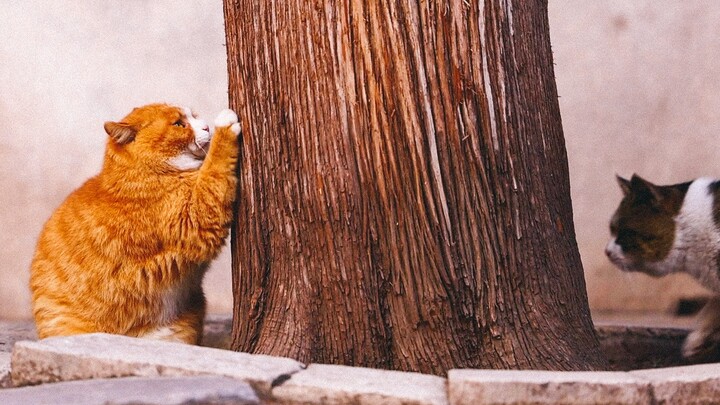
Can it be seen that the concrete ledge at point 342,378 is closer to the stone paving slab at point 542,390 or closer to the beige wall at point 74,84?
the stone paving slab at point 542,390

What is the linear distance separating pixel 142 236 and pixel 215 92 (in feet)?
7.54

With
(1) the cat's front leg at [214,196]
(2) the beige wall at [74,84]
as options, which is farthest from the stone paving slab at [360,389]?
(2) the beige wall at [74,84]

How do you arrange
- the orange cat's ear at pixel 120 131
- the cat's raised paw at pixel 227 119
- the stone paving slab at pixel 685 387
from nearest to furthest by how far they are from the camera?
the stone paving slab at pixel 685 387 < the cat's raised paw at pixel 227 119 < the orange cat's ear at pixel 120 131

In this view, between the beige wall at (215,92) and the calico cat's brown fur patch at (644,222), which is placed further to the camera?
the beige wall at (215,92)

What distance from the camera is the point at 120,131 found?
115 inches

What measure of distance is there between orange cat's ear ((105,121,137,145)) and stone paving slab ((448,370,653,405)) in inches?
59.9

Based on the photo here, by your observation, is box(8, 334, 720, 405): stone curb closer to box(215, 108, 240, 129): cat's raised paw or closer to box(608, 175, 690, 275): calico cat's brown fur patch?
box(215, 108, 240, 129): cat's raised paw

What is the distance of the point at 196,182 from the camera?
9.07 feet

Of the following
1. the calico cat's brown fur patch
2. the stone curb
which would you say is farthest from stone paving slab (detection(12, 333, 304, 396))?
the calico cat's brown fur patch

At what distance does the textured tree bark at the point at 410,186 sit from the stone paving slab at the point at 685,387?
0.34 metres

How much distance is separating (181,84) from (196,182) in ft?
7.54

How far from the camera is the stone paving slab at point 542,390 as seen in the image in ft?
6.75

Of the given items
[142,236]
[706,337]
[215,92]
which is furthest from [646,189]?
[215,92]

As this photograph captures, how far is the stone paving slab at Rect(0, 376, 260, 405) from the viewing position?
198cm
